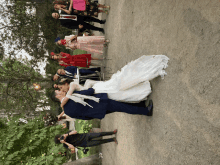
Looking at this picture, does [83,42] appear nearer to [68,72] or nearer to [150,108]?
[68,72]

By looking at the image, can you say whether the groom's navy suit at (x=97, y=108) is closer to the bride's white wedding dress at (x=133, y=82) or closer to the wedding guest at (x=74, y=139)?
the bride's white wedding dress at (x=133, y=82)

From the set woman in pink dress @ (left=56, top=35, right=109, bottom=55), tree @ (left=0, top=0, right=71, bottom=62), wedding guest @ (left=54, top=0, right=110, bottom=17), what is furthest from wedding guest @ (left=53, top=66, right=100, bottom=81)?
tree @ (left=0, top=0, right=71, bottom=62)

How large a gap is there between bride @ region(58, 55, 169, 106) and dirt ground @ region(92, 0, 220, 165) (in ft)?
0.69

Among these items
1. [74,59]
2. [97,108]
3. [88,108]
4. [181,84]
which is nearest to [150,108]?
[181,84]

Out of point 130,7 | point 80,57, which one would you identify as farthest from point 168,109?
point 80,57

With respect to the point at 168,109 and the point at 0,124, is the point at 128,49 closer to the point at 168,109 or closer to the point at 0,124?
the point at 168,109

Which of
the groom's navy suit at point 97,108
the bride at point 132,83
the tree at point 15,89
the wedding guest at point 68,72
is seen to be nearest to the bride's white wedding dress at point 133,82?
the bride at point 132,83

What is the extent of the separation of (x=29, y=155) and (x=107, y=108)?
104 inches

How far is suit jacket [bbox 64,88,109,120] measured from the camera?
3004 mm

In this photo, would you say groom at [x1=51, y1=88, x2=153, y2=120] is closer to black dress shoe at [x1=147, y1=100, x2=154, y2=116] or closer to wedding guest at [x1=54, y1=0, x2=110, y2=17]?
black dress shoe at [x1=147, y1=100, x2=154, y2=116]

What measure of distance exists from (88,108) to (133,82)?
1096 millimetres

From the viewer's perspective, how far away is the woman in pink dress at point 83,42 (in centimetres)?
603

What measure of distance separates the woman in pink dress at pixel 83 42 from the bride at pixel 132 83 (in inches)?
134

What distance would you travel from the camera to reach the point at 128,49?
4395mm
